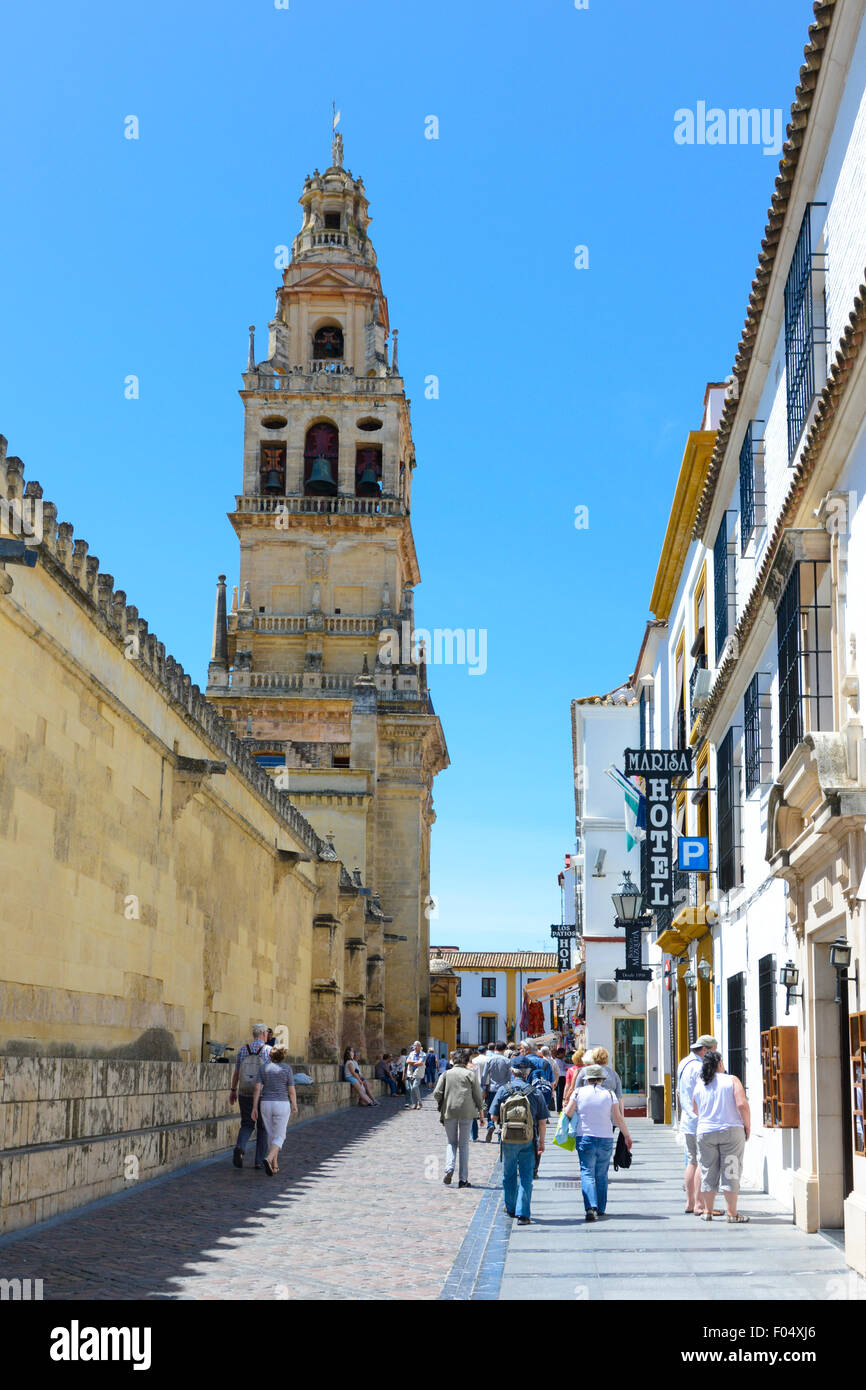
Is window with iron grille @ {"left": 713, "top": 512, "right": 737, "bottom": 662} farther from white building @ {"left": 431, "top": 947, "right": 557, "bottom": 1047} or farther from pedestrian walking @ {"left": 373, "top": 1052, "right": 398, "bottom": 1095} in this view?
white building @ {"left": 431, "top": 947, "right": 557, "bottom": 1047}

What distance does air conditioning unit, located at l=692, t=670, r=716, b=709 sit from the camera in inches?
713

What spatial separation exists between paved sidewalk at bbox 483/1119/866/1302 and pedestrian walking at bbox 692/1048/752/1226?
0.24m

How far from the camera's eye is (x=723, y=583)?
17578 mm

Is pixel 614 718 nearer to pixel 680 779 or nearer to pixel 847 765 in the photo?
pixel 680 779

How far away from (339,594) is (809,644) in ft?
150

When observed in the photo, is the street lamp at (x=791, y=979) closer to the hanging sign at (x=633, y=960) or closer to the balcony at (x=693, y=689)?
the balcony at (x=693, y=689)

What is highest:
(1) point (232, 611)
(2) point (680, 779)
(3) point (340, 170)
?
(3) point (340, 170)

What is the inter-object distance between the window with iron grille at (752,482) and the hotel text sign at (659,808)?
636 cm

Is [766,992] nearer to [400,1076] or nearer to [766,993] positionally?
[766,993]

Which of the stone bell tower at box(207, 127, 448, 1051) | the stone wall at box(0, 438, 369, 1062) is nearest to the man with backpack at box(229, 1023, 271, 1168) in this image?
the stone wall at box(0, 438, 369, 1062)

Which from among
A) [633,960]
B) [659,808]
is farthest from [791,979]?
[633,960]

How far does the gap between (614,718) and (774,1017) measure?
24259 mm

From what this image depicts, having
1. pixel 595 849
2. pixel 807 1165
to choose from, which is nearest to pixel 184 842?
pixel 807 1165

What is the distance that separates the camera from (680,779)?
22562 mm
